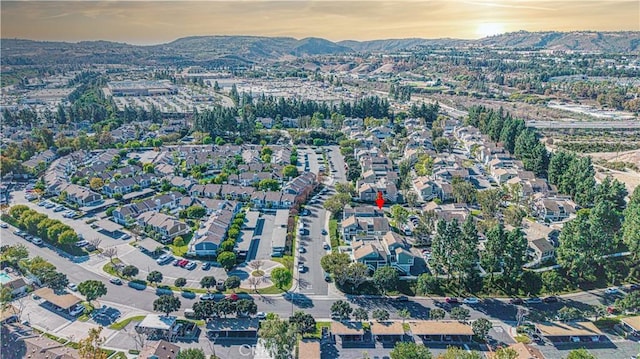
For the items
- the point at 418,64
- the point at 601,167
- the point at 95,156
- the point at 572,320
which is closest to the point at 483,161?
the point at 601,167

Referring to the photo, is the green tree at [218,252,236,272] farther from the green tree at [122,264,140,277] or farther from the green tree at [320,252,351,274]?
the green tree at [320,252,351,274]

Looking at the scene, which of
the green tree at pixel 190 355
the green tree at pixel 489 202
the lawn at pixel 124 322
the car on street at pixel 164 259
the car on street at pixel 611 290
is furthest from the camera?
the green tree at pixel 489 202

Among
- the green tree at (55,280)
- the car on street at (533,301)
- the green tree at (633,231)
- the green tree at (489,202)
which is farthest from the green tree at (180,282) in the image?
the green tree at (633,231)

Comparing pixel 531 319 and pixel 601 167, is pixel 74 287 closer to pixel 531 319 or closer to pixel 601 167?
pixel 531 319

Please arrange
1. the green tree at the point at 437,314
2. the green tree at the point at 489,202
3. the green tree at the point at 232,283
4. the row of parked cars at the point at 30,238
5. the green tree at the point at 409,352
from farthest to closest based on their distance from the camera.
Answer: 1. the green tree at the point at 489,202
2. the row of parked cars at the point at 30,238
3. the green tree at the point at 232,283
4. the green tree at the point at 437,314
5. the green tree at the point at 409,352

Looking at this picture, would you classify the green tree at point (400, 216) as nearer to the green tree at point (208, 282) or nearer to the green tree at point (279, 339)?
the green tree at point (208, 282)

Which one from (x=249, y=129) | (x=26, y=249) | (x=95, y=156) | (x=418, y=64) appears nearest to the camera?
(x=26, y=249)

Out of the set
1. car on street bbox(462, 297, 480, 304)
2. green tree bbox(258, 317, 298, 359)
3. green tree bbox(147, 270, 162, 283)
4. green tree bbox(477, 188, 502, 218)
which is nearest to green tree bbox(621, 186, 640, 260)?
green tree bbox(477, 188, 502, 218)

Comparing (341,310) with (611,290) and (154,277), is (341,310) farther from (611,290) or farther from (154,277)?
(611,290)
